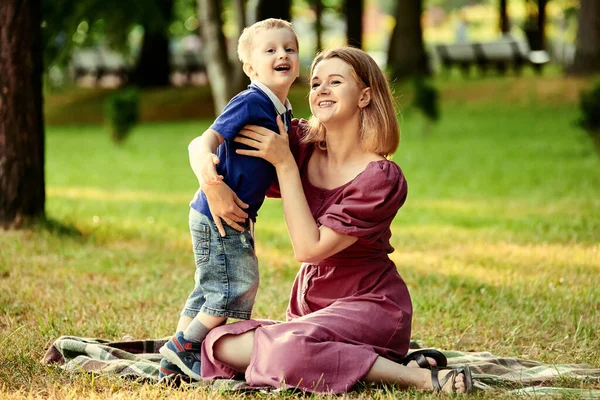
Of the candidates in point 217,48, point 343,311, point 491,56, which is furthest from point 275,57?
point 491,56

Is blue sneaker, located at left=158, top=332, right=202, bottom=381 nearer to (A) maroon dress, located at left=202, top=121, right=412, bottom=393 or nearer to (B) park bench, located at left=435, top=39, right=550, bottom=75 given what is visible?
(A) maroon dress, located at left=202, top=121, right=412, bottom=393

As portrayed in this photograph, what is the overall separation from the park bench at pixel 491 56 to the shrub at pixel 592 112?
13.6 meters

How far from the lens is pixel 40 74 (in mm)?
7184

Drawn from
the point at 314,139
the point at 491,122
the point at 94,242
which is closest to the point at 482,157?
the point at 491,122

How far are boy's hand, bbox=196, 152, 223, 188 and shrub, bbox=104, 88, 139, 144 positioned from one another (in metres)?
14.1

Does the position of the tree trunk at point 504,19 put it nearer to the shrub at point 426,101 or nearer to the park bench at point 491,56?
the park bench at point 491,56

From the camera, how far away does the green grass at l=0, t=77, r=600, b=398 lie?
15.2 ft

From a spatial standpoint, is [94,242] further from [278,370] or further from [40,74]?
[278,370]

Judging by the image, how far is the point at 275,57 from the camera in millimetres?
3576

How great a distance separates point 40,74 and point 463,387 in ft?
16.1

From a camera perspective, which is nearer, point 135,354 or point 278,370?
point 278,370

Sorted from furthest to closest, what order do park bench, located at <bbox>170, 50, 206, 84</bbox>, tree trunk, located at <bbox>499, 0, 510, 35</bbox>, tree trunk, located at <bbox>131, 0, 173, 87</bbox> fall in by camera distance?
tree trunk, located at <bbox>499, 0, 510, 35</bbox> < park bench, located at <bbox>170, 50, 206, 84</bbox> < tree trunk, located at <bbox>131, 0, 173, 87</bbox>

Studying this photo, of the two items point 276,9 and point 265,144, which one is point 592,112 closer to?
point 265,144

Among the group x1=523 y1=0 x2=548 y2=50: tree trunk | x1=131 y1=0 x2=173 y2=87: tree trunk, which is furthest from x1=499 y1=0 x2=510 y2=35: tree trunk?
x1=131 y1=0 x2=173 y2=87: tree trunk
